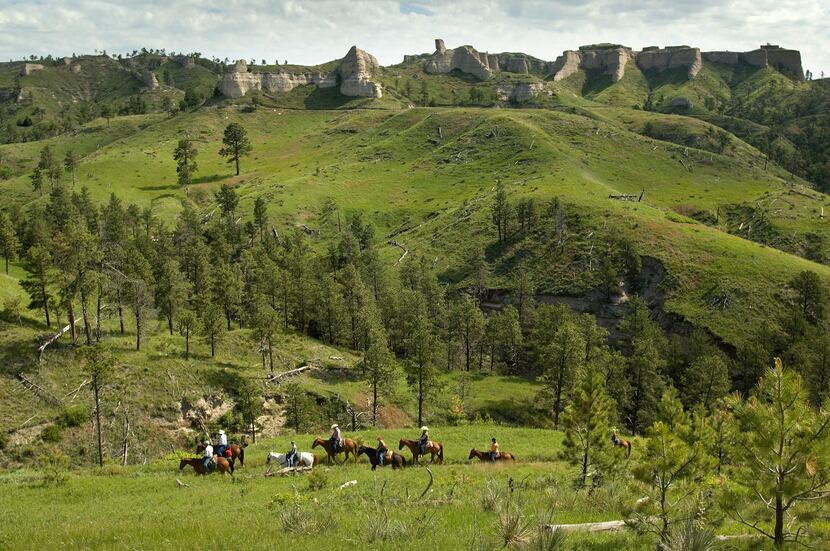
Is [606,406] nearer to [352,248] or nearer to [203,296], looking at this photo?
[203,296]

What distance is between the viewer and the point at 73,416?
137 ft

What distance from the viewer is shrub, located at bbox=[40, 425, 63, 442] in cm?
4006

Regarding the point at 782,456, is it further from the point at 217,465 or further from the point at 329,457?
the point at 217,465

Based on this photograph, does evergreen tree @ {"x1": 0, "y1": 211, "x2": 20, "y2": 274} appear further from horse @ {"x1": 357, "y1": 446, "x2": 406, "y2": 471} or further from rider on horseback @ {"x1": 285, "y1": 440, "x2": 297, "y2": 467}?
horse @ {"x1": 357, "y1": 446, "x2": 406, "y2": 471}

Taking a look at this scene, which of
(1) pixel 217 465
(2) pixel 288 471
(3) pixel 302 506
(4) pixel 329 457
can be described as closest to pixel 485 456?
(4) pixel 329 457

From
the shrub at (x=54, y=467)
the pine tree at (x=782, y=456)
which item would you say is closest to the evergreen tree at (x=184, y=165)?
the shrub at (x=54, y=467)

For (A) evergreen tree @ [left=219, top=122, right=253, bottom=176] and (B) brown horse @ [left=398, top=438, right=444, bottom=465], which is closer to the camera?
(B) brown horse @ [left=398, top=438, right=444, bottom=465]

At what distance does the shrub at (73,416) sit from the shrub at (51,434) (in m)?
0.76

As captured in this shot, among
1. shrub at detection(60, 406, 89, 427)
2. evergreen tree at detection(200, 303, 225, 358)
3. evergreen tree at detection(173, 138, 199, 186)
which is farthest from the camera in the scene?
evergreen tree at detection(173, 138, 199, 186)

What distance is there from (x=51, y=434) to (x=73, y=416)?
1.91 m

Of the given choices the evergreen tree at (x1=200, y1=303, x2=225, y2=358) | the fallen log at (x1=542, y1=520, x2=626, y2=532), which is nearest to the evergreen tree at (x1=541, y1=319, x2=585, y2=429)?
the evergreen tree at (x1=200, y1=303, x2=225, y2=358)

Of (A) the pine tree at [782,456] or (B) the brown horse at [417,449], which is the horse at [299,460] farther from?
(A) the pine tree at [782,456]

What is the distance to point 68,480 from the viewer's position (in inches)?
1106

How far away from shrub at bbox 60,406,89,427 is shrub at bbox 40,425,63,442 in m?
0.76
